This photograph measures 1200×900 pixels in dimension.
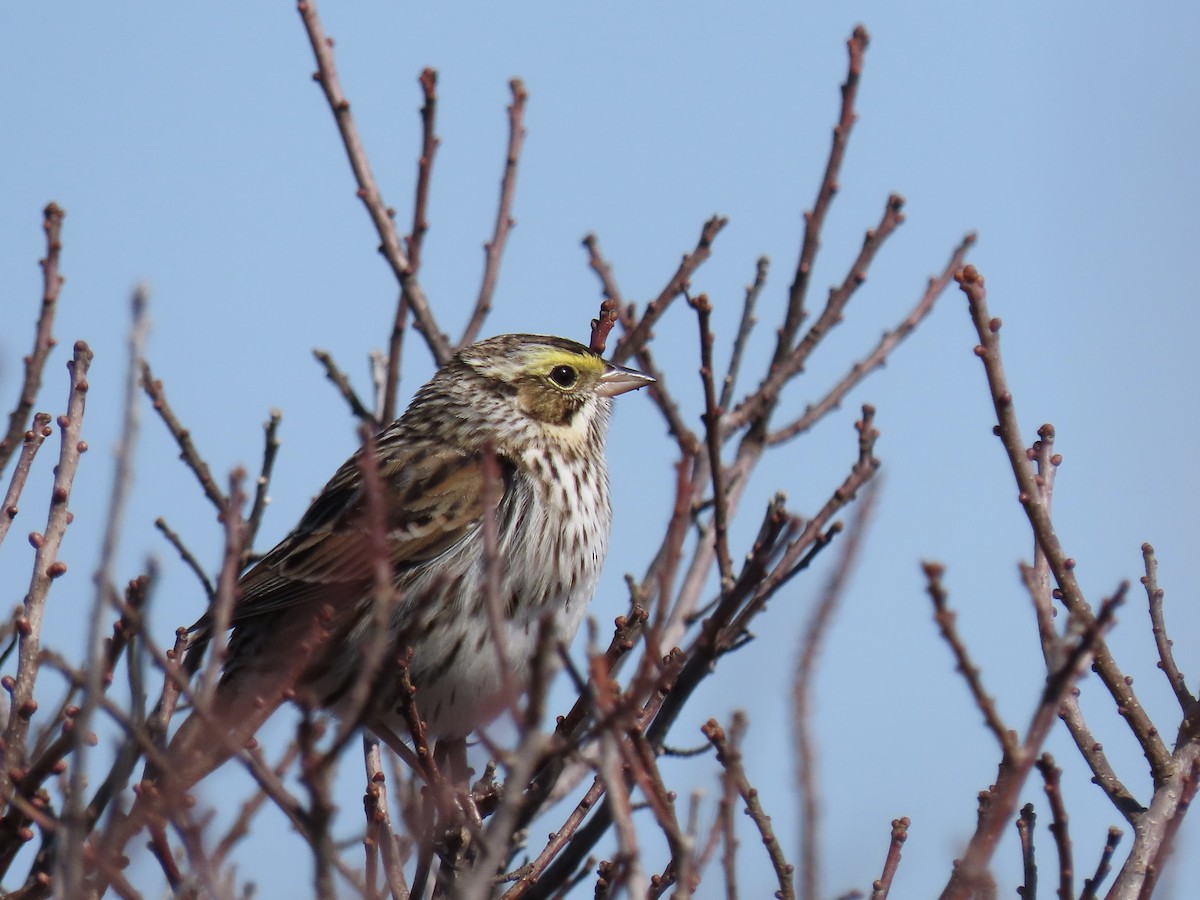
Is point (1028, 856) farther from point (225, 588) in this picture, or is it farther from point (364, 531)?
point (364, 531)

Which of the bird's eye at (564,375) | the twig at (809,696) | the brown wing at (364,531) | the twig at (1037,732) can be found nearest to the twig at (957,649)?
the twig at (1037,732)

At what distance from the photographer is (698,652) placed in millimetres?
3213

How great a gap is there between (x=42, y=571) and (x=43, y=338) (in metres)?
1.12

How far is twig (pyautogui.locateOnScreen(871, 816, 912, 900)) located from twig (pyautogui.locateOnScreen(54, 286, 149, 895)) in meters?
2.14

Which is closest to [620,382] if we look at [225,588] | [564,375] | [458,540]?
[564,375]

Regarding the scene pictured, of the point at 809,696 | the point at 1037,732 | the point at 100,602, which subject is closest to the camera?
the point at 100,602

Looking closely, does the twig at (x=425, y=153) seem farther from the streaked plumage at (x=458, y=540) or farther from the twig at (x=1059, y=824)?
the twig at (x=1059, y=824)

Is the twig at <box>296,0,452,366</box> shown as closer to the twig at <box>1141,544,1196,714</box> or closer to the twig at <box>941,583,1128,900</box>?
the twig at <box>1141,544,1196,714</box>

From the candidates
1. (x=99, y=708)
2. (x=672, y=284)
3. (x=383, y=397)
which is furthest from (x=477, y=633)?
(x=99, y=708)

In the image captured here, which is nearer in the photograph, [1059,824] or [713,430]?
[1059,824]

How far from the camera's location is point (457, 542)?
6508mm

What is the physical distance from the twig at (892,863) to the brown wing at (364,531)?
8.75 feet

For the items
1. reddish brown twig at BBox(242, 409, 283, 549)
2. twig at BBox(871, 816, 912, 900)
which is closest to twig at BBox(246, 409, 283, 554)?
reddish brown twig at BBox(242, 409, 283, 549)

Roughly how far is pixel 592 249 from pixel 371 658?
5.53 metres
